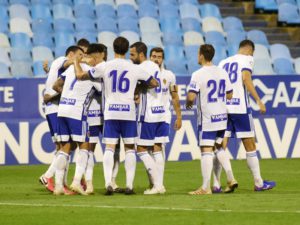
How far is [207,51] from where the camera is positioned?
1364 centimetres

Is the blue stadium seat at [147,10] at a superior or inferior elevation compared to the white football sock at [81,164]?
superior

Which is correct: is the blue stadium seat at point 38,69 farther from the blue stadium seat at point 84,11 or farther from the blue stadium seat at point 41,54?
the blue stadium seat at point 84,11

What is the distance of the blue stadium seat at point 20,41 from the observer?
72.4 feet

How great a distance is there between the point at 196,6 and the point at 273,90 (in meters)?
4.42

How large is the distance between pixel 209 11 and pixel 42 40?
459cm

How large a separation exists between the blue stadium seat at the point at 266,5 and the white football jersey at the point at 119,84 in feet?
42.5

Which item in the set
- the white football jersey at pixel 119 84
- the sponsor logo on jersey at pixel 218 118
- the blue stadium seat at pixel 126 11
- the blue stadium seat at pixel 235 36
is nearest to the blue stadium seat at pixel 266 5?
the blue stadium seat at pixel 235 36

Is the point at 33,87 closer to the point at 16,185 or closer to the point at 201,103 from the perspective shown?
the point at 16,185

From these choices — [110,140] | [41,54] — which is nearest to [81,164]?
[110,140]

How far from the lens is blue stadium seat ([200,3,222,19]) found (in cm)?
2477

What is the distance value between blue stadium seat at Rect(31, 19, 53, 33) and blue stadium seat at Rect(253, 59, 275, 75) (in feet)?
14.7

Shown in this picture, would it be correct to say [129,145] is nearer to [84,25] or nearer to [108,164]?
[108,164]

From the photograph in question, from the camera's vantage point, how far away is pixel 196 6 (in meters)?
24.8

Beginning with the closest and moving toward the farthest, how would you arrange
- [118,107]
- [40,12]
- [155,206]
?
[155,206], [118,107], [40,12]
